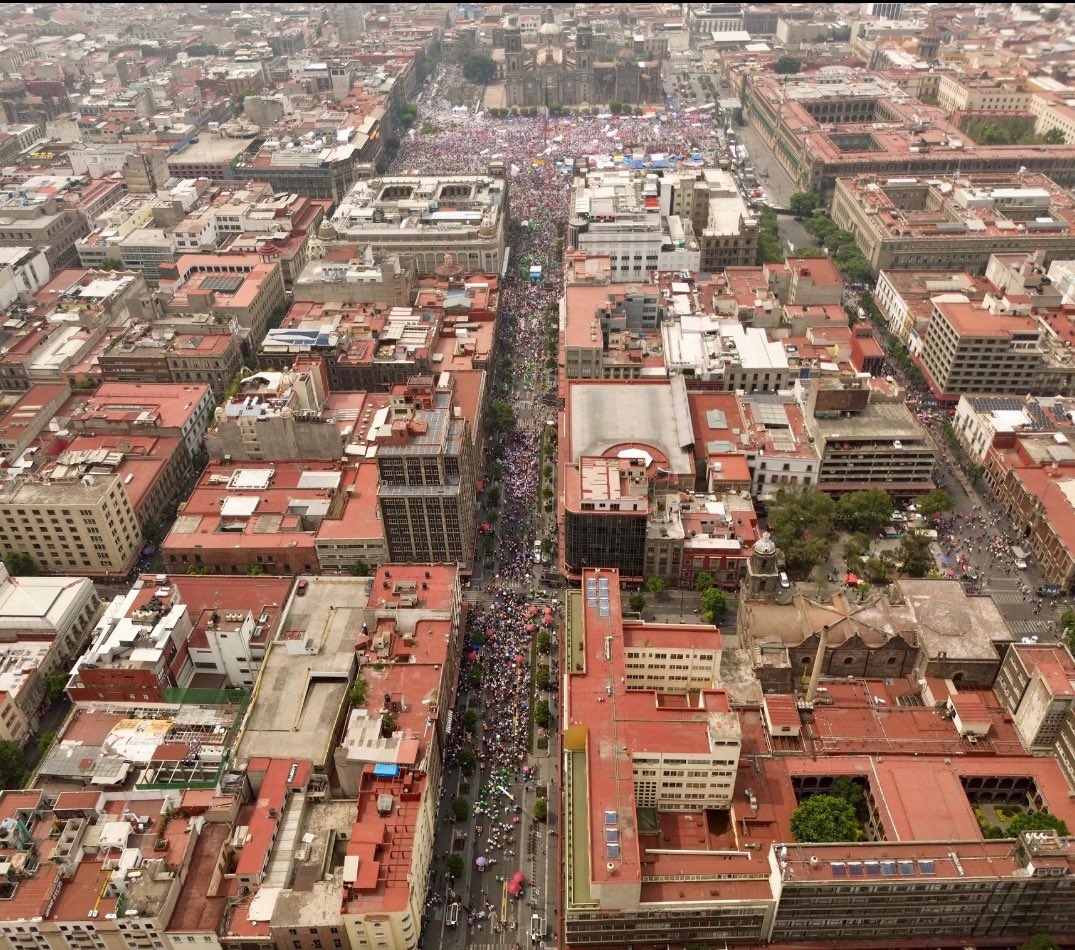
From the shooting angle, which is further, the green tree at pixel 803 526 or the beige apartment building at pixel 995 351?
the beige apartment building at pixel 995 351

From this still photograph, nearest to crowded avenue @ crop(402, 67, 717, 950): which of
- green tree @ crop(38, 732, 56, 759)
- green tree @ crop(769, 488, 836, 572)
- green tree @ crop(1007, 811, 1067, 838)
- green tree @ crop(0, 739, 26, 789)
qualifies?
green tree @ crop(769, 488, 836, 572)

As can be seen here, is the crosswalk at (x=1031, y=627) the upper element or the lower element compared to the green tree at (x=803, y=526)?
lower

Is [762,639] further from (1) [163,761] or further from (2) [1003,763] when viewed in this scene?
(1) [163,761]

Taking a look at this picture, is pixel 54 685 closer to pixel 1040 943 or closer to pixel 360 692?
pixel 360 692

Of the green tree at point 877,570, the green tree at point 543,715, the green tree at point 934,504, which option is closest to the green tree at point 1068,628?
the green tree at point 877,570

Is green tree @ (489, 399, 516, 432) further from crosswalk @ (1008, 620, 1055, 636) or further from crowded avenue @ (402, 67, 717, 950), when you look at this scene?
crosswalk @ (1008, 620, 1055, 636)

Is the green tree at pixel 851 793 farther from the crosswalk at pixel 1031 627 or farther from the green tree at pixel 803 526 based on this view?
the crosswalk at pixel 1031 627

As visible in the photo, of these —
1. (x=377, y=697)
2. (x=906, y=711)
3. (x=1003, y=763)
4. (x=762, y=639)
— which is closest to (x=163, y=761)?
(x=377, y=697)
